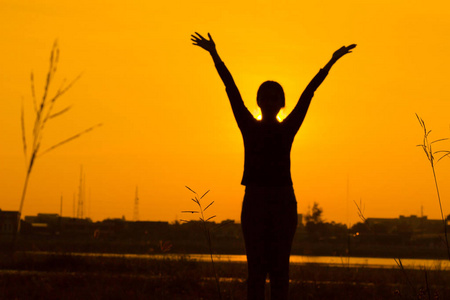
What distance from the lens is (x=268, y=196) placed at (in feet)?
17.5

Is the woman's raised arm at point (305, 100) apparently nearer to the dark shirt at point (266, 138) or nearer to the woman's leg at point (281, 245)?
the dark shirt at point (266, 138)

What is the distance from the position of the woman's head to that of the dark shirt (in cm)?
10

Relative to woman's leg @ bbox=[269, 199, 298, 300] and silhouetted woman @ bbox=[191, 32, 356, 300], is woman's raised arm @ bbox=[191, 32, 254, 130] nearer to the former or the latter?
silhouetted woman @ bbox=[191, 32, 356, 300]

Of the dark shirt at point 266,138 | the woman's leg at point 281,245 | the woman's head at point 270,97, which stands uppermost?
the woman's head at point 270,97

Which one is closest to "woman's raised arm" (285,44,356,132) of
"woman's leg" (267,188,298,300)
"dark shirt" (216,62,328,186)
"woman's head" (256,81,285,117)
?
"dark shirt" (216,62,328,186)

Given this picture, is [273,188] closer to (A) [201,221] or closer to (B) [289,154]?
(B) [289,154]

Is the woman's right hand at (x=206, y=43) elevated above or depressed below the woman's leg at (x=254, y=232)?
above

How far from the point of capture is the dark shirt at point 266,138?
211 inches

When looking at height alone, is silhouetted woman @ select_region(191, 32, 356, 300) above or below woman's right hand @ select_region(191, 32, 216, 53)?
below

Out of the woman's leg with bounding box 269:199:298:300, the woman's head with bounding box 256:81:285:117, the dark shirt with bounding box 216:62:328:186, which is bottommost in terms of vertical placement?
the woman's leg with bounding box 269:199:298:300

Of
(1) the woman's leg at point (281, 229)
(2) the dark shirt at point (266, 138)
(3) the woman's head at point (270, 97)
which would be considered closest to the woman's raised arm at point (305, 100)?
(2) the dark shirt at point (266, 138)

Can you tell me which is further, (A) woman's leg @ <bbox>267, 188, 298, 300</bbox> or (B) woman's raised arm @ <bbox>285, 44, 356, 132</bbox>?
Answer: (B) woman's raised arm @ <bbox>285, 44, 356, 132</bbox>

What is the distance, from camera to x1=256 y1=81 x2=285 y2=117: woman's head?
5590 millimetres

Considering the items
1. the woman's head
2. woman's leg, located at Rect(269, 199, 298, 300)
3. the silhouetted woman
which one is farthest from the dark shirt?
woman's leg, located at Rect(269, 199, 298, 300)
